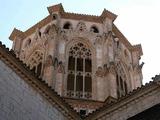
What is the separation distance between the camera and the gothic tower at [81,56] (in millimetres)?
22766

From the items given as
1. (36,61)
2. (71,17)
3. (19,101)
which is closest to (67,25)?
(71,17)

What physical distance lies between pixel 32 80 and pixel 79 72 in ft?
31.3

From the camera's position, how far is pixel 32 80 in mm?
14648

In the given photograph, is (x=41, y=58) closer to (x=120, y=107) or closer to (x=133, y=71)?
(x=133, y=71)

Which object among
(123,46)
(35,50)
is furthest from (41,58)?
(123,46)

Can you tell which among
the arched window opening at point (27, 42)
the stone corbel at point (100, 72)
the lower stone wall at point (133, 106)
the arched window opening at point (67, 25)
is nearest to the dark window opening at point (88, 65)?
the stone corbel at point (100, 72)

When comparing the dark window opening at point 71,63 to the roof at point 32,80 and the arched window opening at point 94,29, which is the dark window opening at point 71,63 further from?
the roof at point 32,80

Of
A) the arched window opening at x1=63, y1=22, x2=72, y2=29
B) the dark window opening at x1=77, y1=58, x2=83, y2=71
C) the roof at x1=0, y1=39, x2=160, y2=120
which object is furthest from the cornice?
the roof at x1=0, y1=39, x2=160, y2=120

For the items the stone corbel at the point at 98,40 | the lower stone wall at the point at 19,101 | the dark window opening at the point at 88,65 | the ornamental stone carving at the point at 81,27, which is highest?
the ornamental stone carving at the point at 81,27

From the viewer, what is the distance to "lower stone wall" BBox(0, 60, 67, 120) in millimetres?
13312

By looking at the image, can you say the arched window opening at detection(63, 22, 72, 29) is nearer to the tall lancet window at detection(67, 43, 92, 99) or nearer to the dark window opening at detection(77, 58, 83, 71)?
the tall lancet window at detection(67, 43, 92, 99)

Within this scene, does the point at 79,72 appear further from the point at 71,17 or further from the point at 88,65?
the point at 71,17

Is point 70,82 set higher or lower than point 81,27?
lower

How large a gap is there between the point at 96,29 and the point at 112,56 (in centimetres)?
322
